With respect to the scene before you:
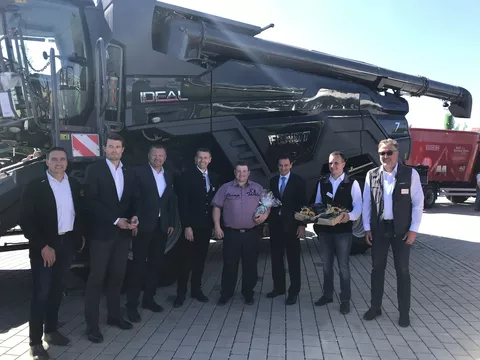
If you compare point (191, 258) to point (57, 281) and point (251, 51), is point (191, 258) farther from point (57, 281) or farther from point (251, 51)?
point (251, 51)

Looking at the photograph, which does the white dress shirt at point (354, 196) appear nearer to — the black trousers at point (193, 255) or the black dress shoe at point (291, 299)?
the black dress shoe at point (291, 299)

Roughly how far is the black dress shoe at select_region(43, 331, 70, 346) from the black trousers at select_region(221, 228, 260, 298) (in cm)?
165

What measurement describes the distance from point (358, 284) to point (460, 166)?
1287 centimetres

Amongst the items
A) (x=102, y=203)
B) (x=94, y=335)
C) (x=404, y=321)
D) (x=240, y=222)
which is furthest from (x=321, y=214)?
(x=94, y=335)

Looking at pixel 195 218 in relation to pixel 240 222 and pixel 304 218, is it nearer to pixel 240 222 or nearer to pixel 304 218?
pixel 240 222

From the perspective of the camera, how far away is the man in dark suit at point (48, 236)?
3.26 m

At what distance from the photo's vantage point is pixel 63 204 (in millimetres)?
3406

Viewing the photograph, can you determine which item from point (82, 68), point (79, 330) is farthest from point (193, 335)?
point (82, 68)

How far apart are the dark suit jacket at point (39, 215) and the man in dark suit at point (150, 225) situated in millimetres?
773

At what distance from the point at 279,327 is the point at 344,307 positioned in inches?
31.8

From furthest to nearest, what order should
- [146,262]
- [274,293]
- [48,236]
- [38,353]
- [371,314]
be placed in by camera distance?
1. [274,293]
2. [146,262]
3. [371,314]
4. [48,236]
5. [38,353]

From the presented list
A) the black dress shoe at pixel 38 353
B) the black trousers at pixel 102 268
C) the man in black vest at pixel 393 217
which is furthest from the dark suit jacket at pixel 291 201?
the black dress shoe at pixel 38 353

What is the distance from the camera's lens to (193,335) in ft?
12.2

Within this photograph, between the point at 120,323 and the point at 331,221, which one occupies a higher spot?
the point at 331,221
